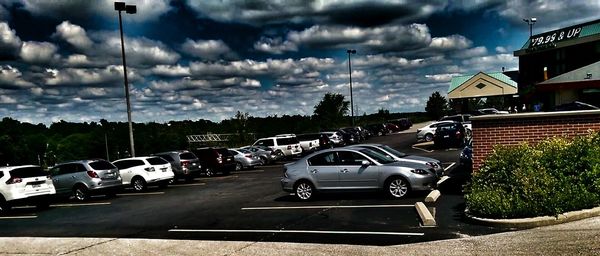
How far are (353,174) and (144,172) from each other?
11.2m

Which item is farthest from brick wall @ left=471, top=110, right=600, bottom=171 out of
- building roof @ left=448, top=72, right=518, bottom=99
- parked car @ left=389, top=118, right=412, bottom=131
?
parked car @ left=389, top=118, right=412, bottom=131

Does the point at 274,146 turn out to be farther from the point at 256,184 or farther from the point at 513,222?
the point at 513,222

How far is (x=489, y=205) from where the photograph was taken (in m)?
10.5

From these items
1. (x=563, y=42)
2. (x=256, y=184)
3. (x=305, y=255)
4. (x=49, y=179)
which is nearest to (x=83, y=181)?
(x=49, y=179)

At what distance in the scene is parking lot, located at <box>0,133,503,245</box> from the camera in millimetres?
10464

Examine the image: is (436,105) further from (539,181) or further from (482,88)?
(539,181)

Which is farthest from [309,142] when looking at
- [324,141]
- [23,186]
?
[23,186]

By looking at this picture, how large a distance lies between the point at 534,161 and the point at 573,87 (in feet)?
87.1

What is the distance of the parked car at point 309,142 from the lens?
37.9 m

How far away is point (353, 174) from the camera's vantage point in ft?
48.8

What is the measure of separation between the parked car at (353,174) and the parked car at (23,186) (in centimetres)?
898

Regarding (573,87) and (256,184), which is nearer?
(256,184)

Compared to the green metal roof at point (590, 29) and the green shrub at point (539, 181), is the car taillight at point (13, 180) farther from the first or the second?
the green metal roof at point (590, 29)

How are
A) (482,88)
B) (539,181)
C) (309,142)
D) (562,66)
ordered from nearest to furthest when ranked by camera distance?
(539,181), (309,142), (562,66), (482,88)
